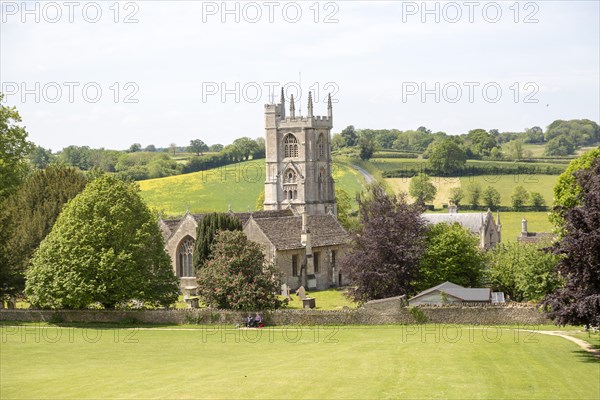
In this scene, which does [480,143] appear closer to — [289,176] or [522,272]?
[289,176]

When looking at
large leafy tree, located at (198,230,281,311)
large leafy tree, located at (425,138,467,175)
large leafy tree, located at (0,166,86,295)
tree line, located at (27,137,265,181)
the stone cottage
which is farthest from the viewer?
tree line, located at (27,137,265,181)

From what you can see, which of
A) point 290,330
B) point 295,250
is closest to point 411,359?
point 290,330

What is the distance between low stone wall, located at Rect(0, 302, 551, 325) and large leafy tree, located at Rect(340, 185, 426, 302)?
718cm

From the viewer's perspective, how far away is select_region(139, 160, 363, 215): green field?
5153 inches

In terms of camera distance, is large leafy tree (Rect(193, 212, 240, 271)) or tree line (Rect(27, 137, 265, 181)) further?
tree line (Rect(27, 137, 265, 181))

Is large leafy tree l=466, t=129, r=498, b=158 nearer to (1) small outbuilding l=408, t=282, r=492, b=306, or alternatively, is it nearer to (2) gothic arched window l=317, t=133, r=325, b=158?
(2) gothic arched window l=317, t=133, r=325, b=158

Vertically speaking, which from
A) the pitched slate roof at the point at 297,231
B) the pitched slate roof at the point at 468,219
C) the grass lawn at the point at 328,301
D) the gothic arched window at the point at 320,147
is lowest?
the grass lawn at the point at 328,301

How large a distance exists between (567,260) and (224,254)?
70.8 ft

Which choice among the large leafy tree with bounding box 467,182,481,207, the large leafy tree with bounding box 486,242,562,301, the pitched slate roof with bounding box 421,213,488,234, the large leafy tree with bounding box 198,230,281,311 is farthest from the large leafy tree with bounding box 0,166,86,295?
the large leafy tree with bounding box 467,182,481,207

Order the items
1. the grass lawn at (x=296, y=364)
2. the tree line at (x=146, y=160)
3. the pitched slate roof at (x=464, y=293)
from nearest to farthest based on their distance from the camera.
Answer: the grass lawn at (x=296, y=364) < the pitched slate roof at (x=464, y=293) < the tree line at (x=146, y=160)

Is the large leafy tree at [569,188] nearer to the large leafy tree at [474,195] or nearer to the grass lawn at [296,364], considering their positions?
A: the grass lawn at [296,364]

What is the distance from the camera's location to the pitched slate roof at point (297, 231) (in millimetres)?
76812

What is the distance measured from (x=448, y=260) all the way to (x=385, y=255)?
480 cm

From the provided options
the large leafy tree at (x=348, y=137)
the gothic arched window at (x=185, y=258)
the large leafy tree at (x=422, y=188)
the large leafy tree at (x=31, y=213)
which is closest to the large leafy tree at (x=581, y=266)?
the large leafy tree at (x=31, y=213)
